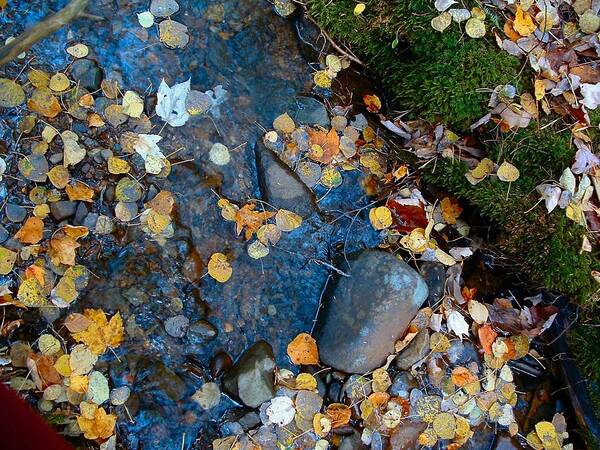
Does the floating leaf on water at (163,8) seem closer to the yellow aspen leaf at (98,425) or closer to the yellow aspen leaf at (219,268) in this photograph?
the yellow aspen leaf at (219,268)

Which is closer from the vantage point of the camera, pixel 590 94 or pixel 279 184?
pixel 590 94

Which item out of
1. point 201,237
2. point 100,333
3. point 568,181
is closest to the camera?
point 100,333

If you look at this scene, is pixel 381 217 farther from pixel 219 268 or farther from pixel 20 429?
pixel 20 429

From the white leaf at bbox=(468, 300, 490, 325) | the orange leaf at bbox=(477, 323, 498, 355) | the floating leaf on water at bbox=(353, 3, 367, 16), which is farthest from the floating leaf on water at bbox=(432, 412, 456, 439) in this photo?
the floating leaf on water at bbox=(353, 3, 367, 16)

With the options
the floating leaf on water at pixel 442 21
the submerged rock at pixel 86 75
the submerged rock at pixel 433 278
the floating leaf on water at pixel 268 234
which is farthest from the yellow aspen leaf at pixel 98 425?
the floating leaf on water at pixel 442 21

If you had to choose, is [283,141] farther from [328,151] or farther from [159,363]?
[159,363]

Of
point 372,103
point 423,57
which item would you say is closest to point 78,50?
point 372,103

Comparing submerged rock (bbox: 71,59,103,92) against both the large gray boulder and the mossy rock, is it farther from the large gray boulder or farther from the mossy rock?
the large gray boulder
